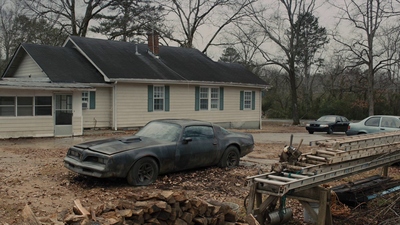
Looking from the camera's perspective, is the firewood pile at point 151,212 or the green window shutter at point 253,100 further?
the green window shutter at point 253,100

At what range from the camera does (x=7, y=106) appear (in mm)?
17062

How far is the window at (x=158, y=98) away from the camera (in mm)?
23219

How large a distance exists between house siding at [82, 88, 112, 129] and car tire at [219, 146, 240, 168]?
1253cm

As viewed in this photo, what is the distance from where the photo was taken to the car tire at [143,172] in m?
8.41

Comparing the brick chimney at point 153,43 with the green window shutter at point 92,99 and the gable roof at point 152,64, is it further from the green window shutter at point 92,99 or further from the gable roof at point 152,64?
the green window shutter at point 92,99

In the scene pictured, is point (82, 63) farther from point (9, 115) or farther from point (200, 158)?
point (200, 158)

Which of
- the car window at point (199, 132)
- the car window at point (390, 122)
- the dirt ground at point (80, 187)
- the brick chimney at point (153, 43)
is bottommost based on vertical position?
the dirt ground at point (80, 187)

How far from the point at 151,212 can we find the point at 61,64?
60.5 ft

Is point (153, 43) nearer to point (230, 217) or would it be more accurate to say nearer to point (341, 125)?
point (341, 125)

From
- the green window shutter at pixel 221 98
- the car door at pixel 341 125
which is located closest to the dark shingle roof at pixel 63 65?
the green window shutter at pixel 221 98

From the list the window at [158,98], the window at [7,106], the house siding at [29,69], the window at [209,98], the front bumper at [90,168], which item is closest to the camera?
the front bumper at [90,168]

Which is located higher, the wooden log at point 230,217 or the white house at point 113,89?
the white house at point 113,89

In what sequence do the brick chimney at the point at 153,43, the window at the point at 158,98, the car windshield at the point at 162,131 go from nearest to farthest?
1. the car windshield at the point at 162,131
2. the window at the point at 158,98
3. the brick chimney at the point at 153,43

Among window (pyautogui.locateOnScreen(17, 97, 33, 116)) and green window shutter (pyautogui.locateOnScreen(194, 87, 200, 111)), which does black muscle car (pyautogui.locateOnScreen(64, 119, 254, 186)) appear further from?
green window shutter (pyautogui.locateOnScreen(194, 87, 200, 111))
